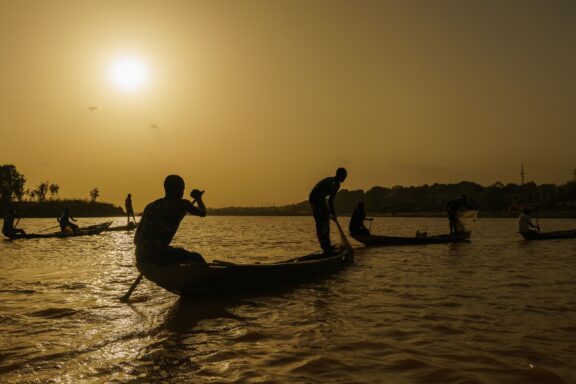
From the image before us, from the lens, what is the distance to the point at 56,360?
501 centimetres

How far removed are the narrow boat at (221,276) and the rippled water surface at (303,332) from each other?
290mm

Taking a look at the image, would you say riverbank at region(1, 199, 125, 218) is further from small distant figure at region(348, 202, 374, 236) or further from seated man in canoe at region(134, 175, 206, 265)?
seated man in canoe at region(134, 175, 206, 265)

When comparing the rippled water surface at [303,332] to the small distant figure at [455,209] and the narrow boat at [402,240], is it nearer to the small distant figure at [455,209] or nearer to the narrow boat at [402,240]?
the narrow boat at [402,240]

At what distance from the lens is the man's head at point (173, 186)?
792 cm

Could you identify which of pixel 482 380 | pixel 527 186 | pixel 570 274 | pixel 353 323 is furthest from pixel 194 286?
pixel 527 186

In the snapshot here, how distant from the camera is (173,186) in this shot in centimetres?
793

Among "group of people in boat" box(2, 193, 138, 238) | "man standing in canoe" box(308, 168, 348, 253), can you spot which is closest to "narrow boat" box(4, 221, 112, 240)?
"group of people in boat" box(2, 193, 138, 238)

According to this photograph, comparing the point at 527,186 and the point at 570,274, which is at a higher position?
the point at 527,186

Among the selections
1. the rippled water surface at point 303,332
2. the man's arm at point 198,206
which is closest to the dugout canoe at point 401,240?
the rippled water surface at point 303,332

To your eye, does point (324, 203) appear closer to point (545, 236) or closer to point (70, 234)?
point (545, 236)

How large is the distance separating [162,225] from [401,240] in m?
15.7

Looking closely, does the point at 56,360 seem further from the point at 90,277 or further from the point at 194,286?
the point at 90,277

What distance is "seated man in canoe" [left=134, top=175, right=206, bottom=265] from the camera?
7844 millimetres

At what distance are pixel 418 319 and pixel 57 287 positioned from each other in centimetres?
777
